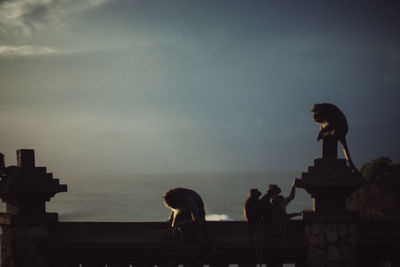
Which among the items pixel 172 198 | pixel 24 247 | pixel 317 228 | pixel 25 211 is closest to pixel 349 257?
pixel 317 228

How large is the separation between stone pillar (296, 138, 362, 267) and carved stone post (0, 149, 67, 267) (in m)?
6.66

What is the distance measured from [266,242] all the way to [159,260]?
2.67 meters

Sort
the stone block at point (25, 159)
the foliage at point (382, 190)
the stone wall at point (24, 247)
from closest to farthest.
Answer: the stone wall at point (24, 247) < the stone block at point (25, 159) < the foliage at point (382, 190)

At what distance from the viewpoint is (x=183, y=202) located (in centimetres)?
955

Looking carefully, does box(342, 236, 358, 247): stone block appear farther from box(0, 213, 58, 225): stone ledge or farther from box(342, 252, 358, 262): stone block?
box(0, 213, 58, 225): stone ledge

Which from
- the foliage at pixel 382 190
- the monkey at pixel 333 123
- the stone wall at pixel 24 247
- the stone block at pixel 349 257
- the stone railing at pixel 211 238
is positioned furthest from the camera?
the foliage at pixel 382 190

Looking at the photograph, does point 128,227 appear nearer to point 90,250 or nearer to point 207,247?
point 90,250

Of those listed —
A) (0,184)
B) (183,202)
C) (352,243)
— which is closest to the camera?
(352,243)

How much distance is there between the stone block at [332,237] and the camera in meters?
8.84

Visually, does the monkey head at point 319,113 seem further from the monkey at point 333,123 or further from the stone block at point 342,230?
the stone block at point 342,230

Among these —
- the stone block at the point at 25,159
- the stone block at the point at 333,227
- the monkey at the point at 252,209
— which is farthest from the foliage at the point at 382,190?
the stone block at the point at 25,159

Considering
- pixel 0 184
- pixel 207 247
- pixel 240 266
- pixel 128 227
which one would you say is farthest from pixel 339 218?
pixel 0 184

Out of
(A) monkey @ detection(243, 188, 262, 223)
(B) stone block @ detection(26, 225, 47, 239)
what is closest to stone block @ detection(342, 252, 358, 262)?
(A) monkey @ detection(243, 188, 262, 223)

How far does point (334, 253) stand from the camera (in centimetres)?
880
